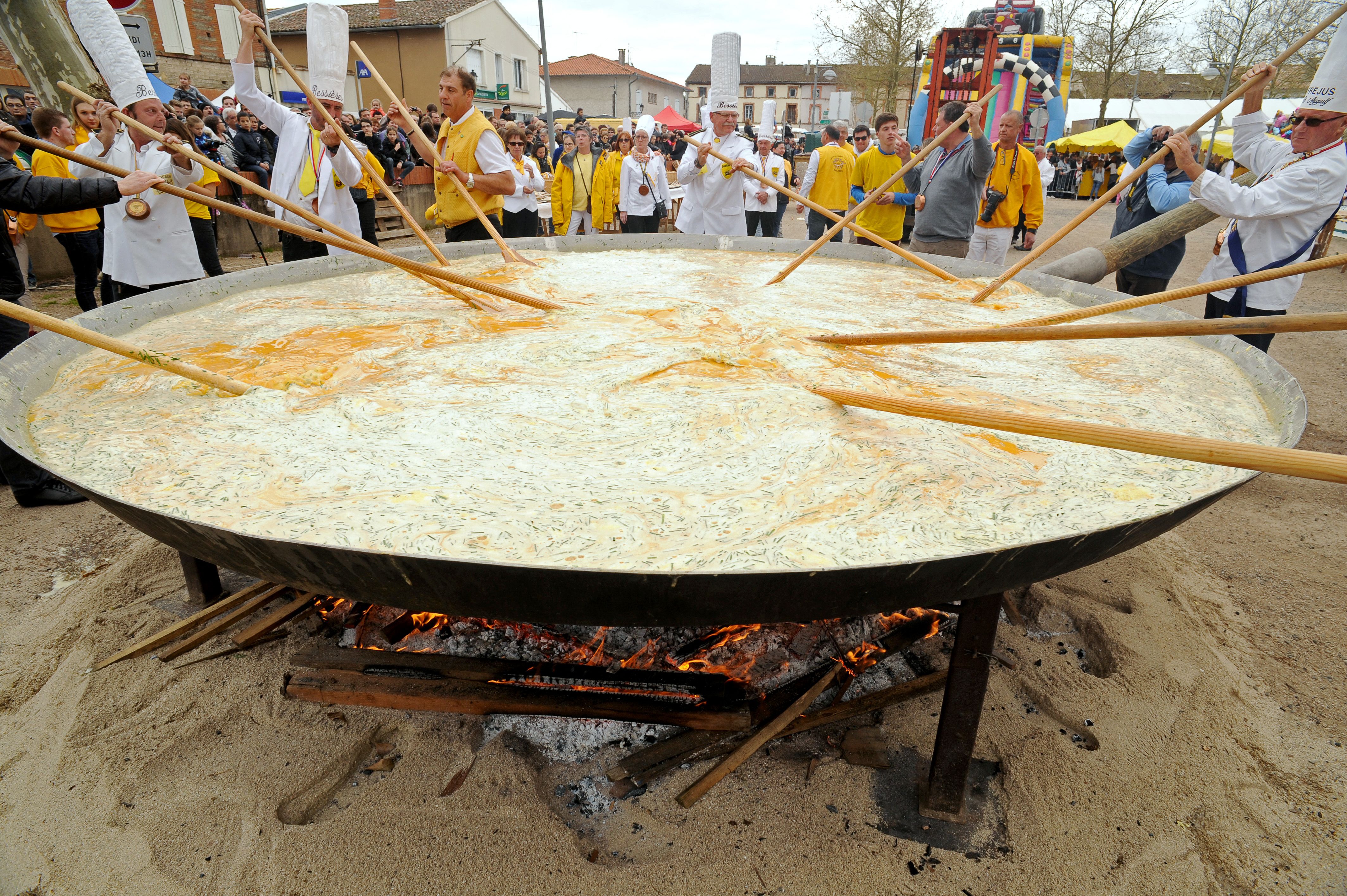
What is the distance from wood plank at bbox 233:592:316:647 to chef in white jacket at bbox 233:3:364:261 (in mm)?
2309

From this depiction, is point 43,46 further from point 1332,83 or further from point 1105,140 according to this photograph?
point 1105,140

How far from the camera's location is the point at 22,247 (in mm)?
6285

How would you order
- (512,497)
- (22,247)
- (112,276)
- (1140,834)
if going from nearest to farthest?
(512,497) < (1140,834) < (112,276) < (22,247)

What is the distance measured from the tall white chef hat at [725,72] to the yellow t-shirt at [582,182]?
2393mm

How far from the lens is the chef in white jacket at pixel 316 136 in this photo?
14.0 feet

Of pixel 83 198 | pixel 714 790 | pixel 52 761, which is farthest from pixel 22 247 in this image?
pixel 714 790

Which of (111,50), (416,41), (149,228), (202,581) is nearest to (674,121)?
(416,41)

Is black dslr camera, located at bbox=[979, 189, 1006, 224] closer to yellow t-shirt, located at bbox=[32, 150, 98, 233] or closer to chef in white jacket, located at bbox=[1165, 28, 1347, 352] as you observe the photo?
chef in white jacket, located at bbox=[1165, 28, 1347, 352]

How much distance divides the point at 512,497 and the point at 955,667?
128 cm

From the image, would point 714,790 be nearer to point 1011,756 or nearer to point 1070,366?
point 1011,756

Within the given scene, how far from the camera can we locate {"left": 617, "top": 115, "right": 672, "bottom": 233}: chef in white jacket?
8.34 meters

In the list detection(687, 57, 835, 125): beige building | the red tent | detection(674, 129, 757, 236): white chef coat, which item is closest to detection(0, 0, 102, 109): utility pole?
detection(674, 129, 757, 236): white chef coat

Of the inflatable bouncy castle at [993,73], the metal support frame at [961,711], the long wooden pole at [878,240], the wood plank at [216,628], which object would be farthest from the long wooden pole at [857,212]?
the inflatable bouncy castle at [993,73]

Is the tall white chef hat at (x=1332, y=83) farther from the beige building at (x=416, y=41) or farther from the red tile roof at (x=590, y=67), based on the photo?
the red tile roof at (x=590, y=67)
